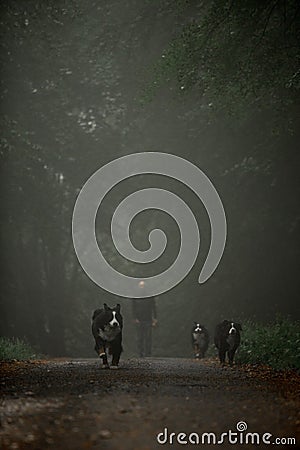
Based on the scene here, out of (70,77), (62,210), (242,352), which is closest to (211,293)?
(62,210)

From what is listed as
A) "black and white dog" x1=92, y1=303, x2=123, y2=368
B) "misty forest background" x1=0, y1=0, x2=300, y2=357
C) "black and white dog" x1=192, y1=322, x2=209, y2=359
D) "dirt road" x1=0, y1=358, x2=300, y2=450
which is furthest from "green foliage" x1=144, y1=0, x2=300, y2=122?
"black and white dog" x1=192, y1=322, x2=209, y2=359

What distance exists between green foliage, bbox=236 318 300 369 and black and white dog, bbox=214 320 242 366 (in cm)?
22

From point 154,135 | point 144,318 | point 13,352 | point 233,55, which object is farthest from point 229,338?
point 154,135

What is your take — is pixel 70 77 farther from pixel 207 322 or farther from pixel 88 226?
pixel 207 322

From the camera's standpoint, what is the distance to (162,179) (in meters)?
26.6

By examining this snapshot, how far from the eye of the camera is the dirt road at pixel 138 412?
677cm

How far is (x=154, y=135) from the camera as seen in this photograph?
86.7 feet

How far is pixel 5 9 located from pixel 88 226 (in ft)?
37.4

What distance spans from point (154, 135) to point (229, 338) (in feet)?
38.2

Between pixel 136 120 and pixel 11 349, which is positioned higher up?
pixel 136 120

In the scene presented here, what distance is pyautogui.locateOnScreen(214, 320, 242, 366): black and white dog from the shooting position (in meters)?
16.0

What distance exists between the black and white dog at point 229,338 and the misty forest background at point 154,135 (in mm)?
4182

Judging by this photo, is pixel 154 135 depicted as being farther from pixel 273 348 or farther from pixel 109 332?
pixel 109 332

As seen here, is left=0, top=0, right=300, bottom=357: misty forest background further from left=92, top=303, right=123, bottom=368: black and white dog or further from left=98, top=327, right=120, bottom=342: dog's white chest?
left=98, top=327, right=120, bottom=342: dog's white chest
